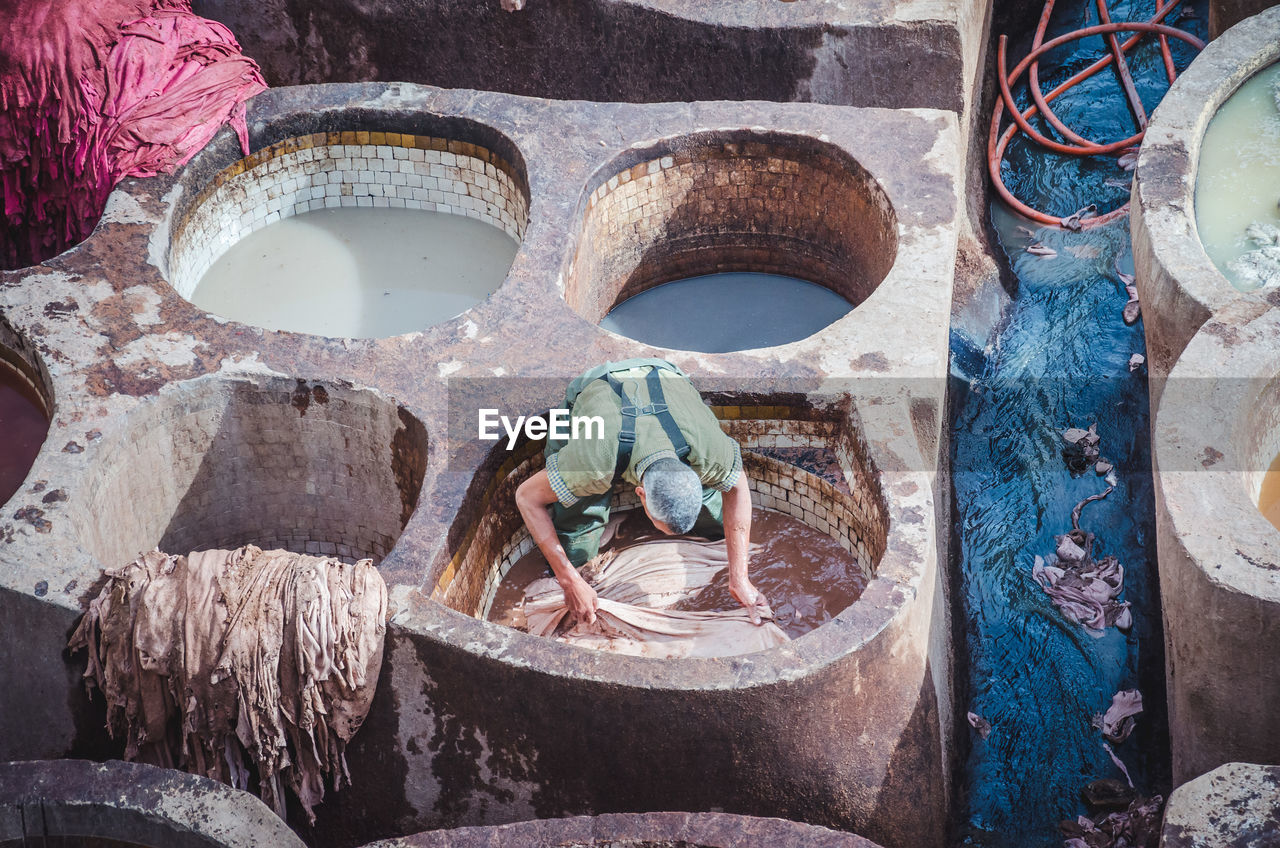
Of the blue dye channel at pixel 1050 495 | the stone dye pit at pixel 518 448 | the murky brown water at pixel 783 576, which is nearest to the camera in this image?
the stone dye pit at pixel 518 448

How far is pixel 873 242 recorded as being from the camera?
590cm

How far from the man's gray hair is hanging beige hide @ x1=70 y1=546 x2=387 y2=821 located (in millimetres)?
880

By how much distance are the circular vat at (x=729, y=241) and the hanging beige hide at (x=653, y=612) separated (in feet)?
4.01

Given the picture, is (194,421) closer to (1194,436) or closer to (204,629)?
(204,629)

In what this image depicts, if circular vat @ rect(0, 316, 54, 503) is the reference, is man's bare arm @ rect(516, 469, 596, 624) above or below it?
below

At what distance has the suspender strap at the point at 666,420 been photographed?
4.46 m

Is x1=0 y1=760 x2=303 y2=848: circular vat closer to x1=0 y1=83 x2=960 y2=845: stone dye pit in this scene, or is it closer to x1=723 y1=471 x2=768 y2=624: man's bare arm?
x1=0 y1=83 x2=960 y2=845: stone dye pit

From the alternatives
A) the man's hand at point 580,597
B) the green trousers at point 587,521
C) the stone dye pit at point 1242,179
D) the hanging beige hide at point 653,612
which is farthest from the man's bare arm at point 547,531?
the stone dye pit at point 1242,179

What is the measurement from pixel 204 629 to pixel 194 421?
4.08 feet

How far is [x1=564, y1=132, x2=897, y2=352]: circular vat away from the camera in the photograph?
236 inches

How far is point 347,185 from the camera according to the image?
6.55m

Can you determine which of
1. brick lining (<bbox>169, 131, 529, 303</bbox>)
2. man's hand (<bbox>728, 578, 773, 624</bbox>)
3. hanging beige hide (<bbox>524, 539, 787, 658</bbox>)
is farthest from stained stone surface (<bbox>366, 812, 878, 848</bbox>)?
brick lining (<bbox>169, 131, 529, 303</bbox>)

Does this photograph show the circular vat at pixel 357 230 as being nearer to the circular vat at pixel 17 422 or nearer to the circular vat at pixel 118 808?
the circular vat at pixel 17 422

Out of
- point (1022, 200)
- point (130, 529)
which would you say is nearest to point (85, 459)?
point (130, 529)
